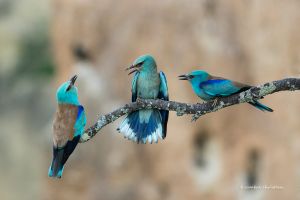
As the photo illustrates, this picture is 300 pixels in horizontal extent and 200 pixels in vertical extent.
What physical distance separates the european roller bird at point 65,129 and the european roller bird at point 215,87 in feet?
2.49

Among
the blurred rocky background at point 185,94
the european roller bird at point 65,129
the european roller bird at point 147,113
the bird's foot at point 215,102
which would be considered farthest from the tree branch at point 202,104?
the blurred rocky background at point 185,94

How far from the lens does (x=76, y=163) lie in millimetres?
13008

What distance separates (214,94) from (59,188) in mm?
8428

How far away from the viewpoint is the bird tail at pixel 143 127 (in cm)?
554

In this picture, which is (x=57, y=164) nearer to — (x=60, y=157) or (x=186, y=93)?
(x=60, y=157)

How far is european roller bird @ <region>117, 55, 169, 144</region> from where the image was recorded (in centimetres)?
555

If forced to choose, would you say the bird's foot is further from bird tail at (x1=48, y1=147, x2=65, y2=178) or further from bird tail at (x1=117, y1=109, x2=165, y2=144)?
bird tail at (x1=48, y1=147, x2=65, y2=178)

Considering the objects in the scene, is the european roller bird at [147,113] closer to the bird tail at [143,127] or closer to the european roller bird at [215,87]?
the bird tail at [143,127]

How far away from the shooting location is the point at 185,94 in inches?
450

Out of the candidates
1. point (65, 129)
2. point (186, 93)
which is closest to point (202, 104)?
point (65, 129)

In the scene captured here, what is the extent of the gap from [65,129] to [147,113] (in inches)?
24.2

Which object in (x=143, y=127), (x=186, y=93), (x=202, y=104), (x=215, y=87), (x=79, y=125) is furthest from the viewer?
(x=186, y=93)

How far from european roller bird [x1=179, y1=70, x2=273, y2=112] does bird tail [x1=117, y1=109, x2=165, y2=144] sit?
0.39m

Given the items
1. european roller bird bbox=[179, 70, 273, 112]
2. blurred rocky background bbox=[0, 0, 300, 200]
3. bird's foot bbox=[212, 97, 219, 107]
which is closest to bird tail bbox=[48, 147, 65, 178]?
european roller bird bbox=[179, 70, 273, 112]
